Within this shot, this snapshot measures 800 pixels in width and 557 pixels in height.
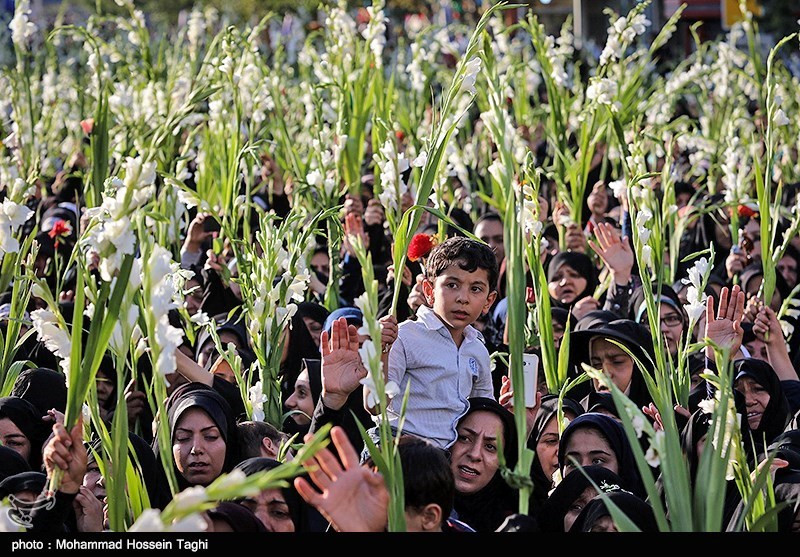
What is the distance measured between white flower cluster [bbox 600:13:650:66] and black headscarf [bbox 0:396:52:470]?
338 cm

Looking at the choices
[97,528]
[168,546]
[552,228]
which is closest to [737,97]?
[552,228]

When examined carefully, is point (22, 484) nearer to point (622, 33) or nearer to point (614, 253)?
point (614, 253)

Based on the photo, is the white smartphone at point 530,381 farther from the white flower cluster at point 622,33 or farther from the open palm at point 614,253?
the white flower cluster at point 622,33

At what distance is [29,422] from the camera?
3.70 meters

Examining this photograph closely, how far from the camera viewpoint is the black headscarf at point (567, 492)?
325cm

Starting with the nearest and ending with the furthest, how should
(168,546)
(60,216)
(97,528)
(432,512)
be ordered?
(168,546), (432,512), (97,528), (60,216)

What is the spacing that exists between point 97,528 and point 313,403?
3.54 feet

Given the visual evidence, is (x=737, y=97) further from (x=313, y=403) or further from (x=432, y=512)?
(x=432, y=512)

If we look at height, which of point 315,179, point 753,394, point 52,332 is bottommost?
point 753,394

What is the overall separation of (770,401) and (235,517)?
2.10 m

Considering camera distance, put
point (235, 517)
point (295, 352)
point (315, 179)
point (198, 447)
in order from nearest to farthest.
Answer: point (235, 517) → point (198, 447) → point (295, 352) → point (315, 179)

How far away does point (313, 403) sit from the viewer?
13.3 ft

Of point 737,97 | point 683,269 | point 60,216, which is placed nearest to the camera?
point 683,269

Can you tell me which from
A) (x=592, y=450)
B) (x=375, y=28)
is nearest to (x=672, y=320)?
(x=592, y=450)
